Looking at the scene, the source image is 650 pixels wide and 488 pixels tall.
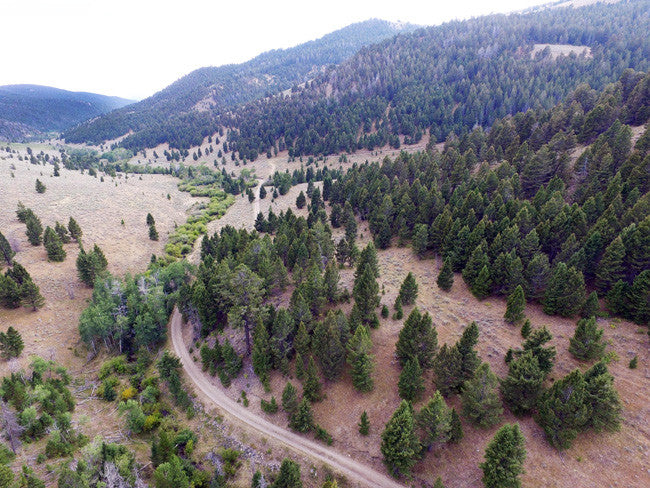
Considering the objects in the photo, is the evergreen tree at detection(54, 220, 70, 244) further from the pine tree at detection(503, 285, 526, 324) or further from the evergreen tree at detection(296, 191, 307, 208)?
the pine tree at detection(503, 285, 526, 324)

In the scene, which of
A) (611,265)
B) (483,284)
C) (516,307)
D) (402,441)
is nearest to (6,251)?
(402,441)

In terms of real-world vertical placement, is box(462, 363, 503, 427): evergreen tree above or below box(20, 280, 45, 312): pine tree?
below

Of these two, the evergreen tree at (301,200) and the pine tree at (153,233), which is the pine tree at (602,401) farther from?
the pine tree at (153,233)

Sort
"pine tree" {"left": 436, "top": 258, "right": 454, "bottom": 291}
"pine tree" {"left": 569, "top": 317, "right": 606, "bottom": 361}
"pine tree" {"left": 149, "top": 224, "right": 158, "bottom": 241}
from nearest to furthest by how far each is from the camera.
Result: "pine tree" {"left": 569, "top": 317, "right": 606, "bottom": 361} → "pine tree" {"left": 436, "top": 258, "right": 454, "bottom": 291} → "pine tree" {"left": 149, "top": 224, "right": 158, "bottom": 241}

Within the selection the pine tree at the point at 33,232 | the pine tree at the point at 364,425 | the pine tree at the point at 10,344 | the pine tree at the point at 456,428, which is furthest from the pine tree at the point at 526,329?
the pine tree at the point at 33,232

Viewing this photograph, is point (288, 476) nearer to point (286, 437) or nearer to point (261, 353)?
point (286, 437)

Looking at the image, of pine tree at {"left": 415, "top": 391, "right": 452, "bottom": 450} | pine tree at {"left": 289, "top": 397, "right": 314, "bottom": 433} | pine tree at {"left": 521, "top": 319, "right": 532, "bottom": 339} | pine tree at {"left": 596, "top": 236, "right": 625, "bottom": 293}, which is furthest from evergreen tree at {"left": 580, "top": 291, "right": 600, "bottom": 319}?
pine tree at {"left": 289, "top": 397, "right": 314, "bottom": 433}
